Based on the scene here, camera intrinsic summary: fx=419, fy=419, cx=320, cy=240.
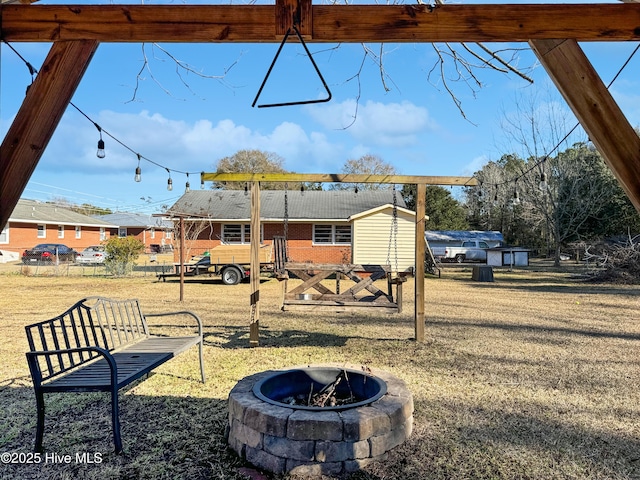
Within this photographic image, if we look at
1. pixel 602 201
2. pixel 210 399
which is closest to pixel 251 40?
pixel 210 399

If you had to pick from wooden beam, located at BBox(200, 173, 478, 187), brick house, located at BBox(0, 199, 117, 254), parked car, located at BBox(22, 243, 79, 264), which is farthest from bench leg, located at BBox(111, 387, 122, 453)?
brick house, located at BBox(0, 199, 117, 254)

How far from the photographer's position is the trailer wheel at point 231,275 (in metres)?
15.4

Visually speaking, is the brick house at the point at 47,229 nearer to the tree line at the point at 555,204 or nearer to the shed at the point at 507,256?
the tree line at the point at 555,204

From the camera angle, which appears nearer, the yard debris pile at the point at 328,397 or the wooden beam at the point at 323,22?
the wooden beam at the point at 323,22

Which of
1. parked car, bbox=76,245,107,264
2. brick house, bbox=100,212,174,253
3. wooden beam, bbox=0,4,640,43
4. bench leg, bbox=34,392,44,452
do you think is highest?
brick house, bbox=100,212,174,253

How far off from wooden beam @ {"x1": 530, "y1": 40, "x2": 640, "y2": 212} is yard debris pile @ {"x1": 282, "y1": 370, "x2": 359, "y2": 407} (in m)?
2.38

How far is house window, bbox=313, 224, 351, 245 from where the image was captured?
762 inches

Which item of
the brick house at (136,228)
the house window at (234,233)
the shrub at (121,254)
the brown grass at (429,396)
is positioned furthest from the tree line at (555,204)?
the brown grass at (429,396)

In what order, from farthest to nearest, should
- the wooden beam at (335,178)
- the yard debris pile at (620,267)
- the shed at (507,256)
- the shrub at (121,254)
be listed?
the shed at (507,256) → the shrub at (121,254) → the yard debris pile at (620,267) → the wooden beam at (335,178)

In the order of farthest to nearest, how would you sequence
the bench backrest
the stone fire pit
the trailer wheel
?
the trailer wheel
the bench backrest
the stone fire pit

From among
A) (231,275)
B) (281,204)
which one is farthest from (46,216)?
(231,275)

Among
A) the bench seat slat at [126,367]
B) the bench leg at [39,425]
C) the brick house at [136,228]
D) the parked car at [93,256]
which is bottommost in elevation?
the bench leg at [39,425]

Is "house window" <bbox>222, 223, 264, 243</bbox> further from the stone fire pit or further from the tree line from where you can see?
the stone fire pit

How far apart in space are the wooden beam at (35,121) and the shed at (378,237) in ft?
52.5
